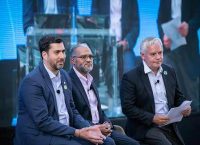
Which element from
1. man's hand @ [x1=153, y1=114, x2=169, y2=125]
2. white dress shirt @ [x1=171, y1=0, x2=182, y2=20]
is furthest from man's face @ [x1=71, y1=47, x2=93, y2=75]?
white dress shirt @ [x1=171, y1=0, x2=182, y2=20]

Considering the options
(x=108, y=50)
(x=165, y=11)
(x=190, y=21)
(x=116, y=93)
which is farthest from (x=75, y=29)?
(x=190, y=21)

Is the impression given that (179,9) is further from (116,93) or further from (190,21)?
(116,93)

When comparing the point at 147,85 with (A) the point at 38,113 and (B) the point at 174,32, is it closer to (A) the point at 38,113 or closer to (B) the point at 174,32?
(A) the point at 38,113

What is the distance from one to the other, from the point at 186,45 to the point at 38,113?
2908 millimetres

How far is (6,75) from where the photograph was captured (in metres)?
4.65

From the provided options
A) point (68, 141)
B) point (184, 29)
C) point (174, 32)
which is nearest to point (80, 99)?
point (68, 141)

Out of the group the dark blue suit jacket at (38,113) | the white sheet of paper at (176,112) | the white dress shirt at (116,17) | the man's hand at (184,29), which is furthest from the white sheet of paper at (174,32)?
the dark blue suit jacket at (38,113)

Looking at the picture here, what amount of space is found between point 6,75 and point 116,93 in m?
1.37

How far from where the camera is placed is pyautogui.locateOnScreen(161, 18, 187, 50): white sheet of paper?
18.0ft

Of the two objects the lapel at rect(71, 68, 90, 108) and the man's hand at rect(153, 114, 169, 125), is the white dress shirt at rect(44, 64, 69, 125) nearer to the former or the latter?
the lapel at rect(71, 68, 90, 108)

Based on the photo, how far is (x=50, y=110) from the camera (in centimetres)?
339


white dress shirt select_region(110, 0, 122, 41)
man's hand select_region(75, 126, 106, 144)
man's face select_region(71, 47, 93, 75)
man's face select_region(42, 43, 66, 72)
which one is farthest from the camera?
white dress shirt select_region(110, 0, 122, 41)

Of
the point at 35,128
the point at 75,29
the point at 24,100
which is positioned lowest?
the point at 35,128

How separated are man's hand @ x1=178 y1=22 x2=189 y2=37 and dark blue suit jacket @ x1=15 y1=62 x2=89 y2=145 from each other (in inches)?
103
